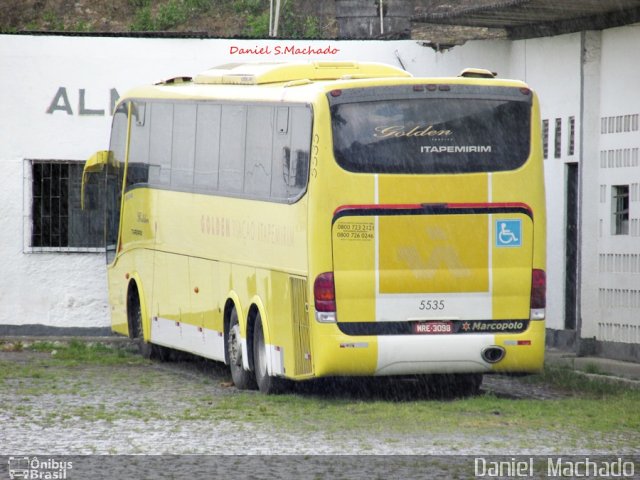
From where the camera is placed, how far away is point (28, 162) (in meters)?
24.5

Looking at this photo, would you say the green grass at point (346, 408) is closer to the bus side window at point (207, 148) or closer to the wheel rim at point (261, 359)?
the wheel rim at point (261, 359)

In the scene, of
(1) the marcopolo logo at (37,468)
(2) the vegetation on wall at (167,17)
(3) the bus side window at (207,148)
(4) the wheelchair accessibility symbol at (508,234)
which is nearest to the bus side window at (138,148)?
(3) the bus side window at (207,148)

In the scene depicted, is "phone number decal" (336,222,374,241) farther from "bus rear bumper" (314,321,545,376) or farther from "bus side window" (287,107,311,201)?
"bus rear bumper" (314,321,545,376)

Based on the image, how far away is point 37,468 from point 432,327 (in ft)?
18.5

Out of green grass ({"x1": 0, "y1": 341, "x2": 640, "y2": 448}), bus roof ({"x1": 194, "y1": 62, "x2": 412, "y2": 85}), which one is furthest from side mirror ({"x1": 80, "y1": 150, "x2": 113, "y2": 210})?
bus roof ({"x1": 194, "y1": 62, "x2": 412, "y2": 85})

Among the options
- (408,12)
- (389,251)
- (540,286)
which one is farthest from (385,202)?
(408,12)

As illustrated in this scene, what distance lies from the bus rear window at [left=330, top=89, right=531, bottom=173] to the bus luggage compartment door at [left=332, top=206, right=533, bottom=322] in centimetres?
48

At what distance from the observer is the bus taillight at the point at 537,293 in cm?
1596

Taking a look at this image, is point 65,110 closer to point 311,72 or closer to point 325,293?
point 311,72

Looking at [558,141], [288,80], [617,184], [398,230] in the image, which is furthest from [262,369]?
[558,141]

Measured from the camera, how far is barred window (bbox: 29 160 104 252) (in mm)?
24750

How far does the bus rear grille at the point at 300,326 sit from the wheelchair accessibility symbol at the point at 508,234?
2018mm
